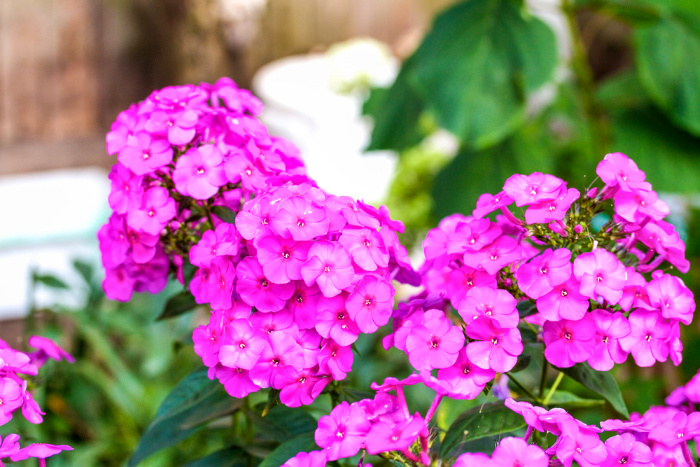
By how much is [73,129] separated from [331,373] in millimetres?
3076

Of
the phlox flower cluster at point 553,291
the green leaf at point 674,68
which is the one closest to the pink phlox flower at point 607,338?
the phlox flower cluster at point 553,291

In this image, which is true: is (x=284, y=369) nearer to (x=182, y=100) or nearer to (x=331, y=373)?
(x=331, y=373)

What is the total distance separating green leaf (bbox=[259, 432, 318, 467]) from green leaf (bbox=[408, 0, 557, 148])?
74cm

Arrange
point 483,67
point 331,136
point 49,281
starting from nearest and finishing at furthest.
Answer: point 483,67 → point 49,281 → point 331,136

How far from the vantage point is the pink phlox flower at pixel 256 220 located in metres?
0.52

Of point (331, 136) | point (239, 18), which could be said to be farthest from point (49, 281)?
point (239, 18)

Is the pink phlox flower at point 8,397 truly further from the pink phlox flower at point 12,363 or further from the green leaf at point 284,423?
the green leaf at point 284,423

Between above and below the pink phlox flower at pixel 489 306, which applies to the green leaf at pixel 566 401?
below

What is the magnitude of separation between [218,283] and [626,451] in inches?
12.7

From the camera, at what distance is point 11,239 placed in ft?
8.16

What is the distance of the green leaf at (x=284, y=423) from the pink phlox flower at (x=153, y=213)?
7.8 inches

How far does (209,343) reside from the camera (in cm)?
54

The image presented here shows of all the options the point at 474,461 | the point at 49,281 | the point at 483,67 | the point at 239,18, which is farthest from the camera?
the point at 239,18

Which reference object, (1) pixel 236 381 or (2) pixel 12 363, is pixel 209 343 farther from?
(2) pixel 12 363
